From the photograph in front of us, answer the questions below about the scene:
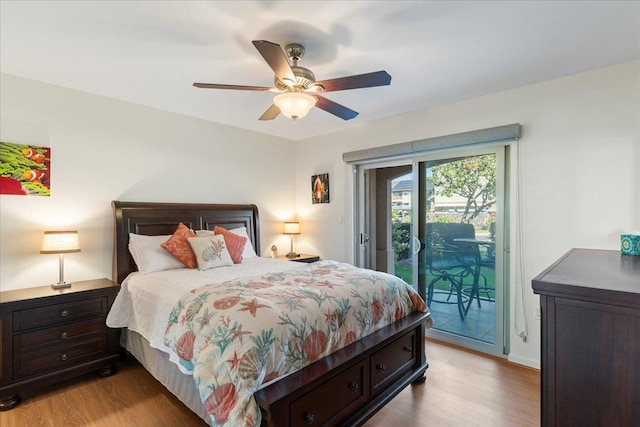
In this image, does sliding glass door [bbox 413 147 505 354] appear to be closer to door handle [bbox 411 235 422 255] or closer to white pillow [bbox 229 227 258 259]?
door handle [bbox 411 235 422 255]

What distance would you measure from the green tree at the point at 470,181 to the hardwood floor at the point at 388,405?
1534 millimetres

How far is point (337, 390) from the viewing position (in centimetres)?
188

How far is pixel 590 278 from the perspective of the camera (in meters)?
1.17

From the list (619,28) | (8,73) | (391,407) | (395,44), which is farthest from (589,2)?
(8,73)

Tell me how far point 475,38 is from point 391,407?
2.63 m

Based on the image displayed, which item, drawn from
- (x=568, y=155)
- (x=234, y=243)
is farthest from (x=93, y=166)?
(x=568, y=155)

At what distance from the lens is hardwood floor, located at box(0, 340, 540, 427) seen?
2.15 m

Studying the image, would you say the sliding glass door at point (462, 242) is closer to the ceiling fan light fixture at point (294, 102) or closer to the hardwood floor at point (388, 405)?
the hardwood floor at point (388, 405)

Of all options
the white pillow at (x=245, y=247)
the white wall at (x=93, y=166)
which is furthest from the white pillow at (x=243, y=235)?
the white wall at (x=93, y=166)

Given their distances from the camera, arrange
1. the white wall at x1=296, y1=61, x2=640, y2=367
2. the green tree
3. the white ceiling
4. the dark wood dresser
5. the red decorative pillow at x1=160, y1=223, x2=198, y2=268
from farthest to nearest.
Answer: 1. the green tree
2. the red decorative pillow at x1=160, y1=223, x2=198, y2=268
3. the white wall at x1=296, y1=61, x2=640, y2=367
4. the white ceiling
5. the dark wood dresser

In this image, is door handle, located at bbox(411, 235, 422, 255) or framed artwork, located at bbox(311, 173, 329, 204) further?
framed artwork, located at bbox(311, 173, 329, 204)

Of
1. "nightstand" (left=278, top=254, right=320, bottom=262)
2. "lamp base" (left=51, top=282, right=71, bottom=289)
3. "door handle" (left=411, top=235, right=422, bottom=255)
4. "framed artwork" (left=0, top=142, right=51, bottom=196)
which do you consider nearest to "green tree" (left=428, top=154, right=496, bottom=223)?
"door handle" (left=411, top=235, right=422, bottom=255)

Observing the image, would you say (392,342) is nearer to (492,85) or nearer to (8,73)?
(492,85)

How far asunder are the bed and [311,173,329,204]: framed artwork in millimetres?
1489
